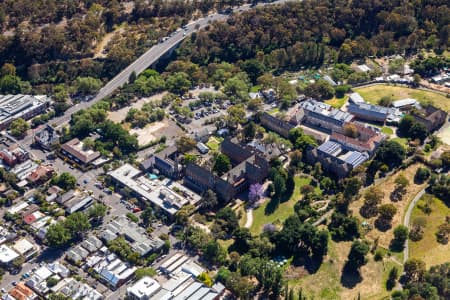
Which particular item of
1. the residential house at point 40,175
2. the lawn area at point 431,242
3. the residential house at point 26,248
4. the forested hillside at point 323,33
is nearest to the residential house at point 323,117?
the forested hillside at point 323,33

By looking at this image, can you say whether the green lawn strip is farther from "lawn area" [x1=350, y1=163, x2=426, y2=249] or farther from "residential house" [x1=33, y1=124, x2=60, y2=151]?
"residential house" [x1=33, y1=124, x2=60, y2=151]

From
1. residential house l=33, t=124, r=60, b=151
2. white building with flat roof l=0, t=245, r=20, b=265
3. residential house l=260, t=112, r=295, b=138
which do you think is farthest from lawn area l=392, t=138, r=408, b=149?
white building with flat roof l=0, t=245, r=20, b=265


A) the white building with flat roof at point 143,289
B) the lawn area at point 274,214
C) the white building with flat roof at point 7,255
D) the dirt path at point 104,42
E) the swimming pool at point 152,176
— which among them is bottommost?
the lawn area at point 274,214

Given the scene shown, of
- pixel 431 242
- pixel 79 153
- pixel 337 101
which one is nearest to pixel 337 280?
pixel 431 242

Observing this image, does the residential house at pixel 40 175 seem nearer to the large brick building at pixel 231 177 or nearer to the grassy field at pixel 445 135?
the large brick building at pixel 231 177

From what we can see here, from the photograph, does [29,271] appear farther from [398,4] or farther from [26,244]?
[398,4]

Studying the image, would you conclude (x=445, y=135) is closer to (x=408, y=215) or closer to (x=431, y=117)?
(x=431, y=117)
